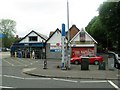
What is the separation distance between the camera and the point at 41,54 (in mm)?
53562

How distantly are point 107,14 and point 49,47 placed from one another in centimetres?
1568

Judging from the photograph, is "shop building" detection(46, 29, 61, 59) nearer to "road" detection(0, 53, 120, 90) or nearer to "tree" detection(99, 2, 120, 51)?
"tree" detection(99, 2, 120, 51)

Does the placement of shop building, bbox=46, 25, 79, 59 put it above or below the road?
above

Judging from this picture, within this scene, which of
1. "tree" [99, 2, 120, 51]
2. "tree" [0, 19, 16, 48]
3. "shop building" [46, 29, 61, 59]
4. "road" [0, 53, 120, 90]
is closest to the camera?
"road" [0, 53, 120, 90]

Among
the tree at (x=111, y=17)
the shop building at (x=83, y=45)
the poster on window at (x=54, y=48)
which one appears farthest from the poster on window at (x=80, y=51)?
the tree at (x=111, y=17)

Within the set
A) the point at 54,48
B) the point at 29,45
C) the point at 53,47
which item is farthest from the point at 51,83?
the point at 29,45

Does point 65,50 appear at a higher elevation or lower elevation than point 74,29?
lower

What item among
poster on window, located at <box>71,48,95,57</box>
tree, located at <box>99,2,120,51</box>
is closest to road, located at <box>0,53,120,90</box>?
tree, located at <box>99,2,120,51</box>

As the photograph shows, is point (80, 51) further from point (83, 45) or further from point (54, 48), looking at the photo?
point (54, 48)

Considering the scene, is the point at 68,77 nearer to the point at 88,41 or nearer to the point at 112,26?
the point at 112,26

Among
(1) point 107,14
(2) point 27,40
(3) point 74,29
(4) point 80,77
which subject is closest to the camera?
(4) point 80,77

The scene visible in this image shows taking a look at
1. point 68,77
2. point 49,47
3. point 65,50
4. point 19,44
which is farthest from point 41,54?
point 68,77

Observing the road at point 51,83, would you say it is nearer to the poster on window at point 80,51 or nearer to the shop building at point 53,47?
the poster on window at point 80,51

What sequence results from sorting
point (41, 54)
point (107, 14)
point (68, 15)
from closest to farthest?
point (68, 15), point (107, 14), point (41, 54)
